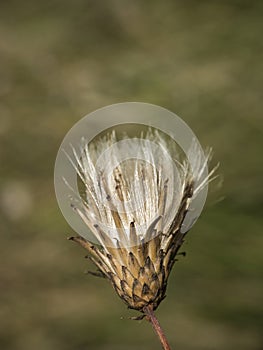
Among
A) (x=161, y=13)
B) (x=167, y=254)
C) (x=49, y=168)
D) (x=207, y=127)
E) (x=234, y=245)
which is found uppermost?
(x=161, y=13)

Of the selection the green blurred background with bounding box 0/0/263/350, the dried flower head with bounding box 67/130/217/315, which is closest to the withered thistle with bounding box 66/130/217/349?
the dried flower head with bounding box 67/130/217/315

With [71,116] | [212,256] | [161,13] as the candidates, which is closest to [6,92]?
[71,116]

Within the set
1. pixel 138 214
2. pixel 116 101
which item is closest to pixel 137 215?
pixel 138 214

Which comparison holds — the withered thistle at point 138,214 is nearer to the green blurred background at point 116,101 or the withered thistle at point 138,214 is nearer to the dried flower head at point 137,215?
the dried flower head at point 137,215

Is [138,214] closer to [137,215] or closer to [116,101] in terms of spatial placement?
[137,215]

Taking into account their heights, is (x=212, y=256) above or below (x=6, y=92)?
below

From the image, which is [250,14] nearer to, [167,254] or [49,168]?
[49,168]
